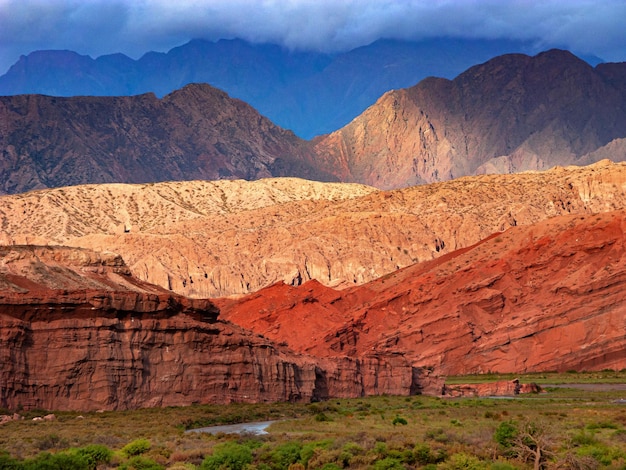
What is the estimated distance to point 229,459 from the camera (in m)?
43.1

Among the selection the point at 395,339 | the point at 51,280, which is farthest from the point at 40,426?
the point at 395,339

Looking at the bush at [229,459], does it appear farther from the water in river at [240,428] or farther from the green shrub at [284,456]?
the water in river at [240,428]

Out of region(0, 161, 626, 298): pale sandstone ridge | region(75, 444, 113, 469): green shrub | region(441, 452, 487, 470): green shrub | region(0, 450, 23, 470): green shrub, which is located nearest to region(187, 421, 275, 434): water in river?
region(75, 444, 113, 469): green shrub

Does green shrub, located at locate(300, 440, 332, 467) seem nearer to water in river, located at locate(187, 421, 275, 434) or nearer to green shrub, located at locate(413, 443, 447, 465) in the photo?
green shrub, located at locate(413, 443, 447, 465)

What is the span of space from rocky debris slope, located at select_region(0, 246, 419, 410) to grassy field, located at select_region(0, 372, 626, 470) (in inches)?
54.9

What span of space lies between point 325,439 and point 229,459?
279 inches

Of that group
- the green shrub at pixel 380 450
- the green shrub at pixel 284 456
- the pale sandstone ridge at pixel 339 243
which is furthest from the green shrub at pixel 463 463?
the pale sandstone ridge at pixel 339 243

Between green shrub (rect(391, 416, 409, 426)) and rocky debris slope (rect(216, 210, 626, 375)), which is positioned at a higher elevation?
rocky debris slope (rect(216, 210, 626, 375))

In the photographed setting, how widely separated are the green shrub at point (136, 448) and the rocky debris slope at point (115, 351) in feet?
41.4

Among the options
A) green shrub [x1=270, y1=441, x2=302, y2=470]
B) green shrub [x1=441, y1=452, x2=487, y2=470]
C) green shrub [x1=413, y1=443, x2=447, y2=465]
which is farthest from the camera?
green shrub [x1=413, y1=443, x2=447, y2=465]

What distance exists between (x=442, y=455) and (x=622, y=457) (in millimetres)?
6097

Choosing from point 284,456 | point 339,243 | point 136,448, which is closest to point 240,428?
point 136,448

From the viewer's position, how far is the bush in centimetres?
4259

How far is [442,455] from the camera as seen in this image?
44.9 m
